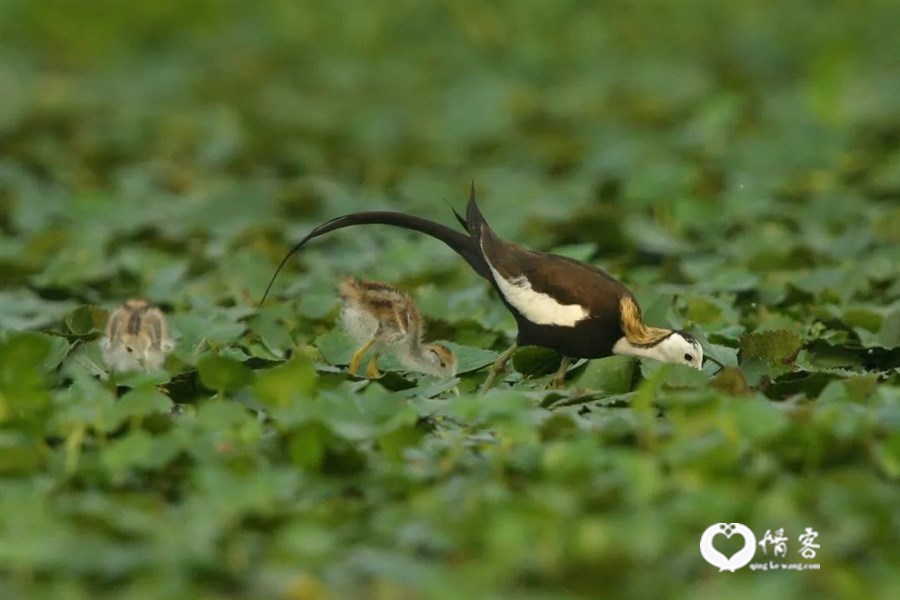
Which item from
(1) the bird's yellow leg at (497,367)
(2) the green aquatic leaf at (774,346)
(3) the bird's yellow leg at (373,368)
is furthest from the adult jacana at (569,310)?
(3) the bird's yellow leg at (373,368)

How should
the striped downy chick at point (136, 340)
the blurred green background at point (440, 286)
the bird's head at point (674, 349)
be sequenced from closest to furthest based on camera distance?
1. the blurred green background at point (440, 286)
2. the bird's head at point (674, 349)
3. the striped downy chick at point (136, 340)

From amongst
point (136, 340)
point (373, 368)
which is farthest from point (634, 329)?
point (136, 340)

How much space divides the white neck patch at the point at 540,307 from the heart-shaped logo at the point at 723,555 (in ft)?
5.62

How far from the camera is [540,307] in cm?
601

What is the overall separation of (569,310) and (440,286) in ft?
5.51

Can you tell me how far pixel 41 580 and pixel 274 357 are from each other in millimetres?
2187

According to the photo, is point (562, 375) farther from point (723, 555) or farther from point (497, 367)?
point (723, 555)

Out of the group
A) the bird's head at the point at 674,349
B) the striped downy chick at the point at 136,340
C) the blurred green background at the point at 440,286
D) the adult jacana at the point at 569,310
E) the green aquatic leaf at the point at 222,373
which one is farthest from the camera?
the striped downy chick at the point at 136,340

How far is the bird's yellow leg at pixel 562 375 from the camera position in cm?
609

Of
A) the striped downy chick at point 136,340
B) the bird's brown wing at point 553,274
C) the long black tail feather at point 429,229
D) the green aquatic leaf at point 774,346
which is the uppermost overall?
the long black tail feather at point 429,229

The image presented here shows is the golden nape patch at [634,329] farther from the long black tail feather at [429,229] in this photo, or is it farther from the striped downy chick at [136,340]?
the striped downy chick at [136,340]

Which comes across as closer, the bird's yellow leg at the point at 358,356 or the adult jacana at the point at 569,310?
the adult jacana at the point at 569,310

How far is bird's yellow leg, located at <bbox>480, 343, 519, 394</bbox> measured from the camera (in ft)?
19.7

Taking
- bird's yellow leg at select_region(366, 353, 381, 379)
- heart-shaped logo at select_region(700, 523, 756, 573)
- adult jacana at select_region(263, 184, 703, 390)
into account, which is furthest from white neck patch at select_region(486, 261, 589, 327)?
heart-shaped logo at select_region(700, 523, 756, 573)
